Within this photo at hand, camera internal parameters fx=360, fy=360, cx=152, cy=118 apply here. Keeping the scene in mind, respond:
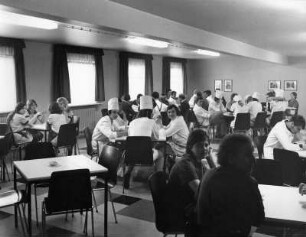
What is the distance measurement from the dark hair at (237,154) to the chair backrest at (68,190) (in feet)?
4.04

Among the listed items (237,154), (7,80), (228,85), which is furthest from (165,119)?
(228,85)

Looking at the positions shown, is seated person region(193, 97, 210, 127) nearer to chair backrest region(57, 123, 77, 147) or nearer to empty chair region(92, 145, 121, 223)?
chair backrest region(57, 123, 77, 147)

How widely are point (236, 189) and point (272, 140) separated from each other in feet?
8.89

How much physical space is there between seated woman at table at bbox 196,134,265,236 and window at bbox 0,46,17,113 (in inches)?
257

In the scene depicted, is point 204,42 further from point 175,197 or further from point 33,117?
point 175,197

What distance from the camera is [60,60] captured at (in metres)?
8.45

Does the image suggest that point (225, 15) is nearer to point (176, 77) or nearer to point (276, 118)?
point (276, 118)

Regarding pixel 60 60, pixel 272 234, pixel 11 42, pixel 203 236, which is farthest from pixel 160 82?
pixel 203 236

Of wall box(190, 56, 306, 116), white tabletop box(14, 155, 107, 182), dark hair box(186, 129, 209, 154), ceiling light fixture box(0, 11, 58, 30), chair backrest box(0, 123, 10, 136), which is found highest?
ceiling light fixture box(0, 11, 58, 30)

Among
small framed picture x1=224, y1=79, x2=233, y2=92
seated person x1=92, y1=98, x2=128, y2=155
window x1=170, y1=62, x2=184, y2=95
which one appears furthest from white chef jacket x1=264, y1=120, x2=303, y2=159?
small framed picture x1=224, y1=79, x2=233, y2=92

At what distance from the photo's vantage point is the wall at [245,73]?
12.4 m

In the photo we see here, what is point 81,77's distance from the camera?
30.6 ft

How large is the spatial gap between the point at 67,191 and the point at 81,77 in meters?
6.84

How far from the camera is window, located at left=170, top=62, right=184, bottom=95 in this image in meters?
13.1
